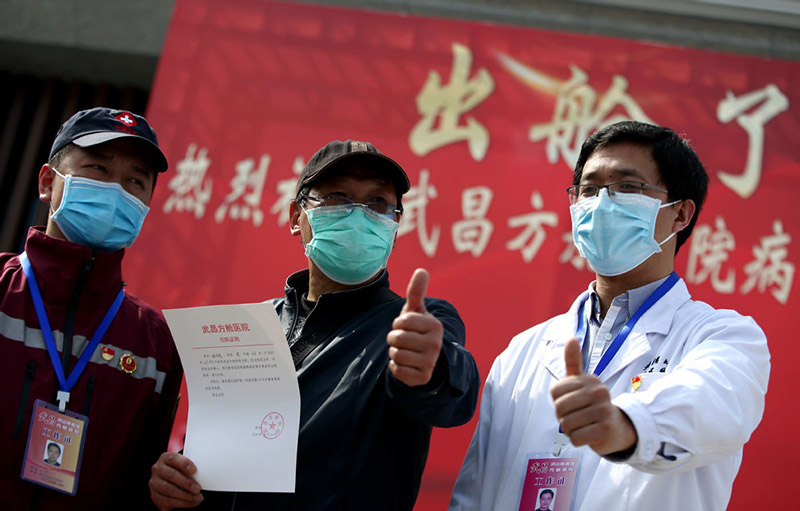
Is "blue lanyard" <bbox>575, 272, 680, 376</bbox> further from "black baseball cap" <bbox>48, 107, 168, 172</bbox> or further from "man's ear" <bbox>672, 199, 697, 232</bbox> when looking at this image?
"black baseball cap" <bbox>48, 107, 168, 172</bbox>

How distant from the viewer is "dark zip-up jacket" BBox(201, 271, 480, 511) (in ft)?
4.56

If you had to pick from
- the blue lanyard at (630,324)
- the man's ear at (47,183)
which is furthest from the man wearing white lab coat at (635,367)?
the man's ear at (47,183)

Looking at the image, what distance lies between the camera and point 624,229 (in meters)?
1.80

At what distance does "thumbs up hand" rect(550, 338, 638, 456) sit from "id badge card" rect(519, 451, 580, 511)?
430 millimetres

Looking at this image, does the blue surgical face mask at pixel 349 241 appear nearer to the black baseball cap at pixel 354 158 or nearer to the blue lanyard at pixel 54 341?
the black baseball cap at pixel 354 158

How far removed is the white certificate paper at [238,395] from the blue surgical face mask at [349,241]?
0.34m

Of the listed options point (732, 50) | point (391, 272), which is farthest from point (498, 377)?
point (732, 50)

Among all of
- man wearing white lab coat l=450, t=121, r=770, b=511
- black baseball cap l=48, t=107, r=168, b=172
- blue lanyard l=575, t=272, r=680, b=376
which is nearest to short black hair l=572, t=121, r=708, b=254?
man wearing white lab coat l=450, t=121, r=770, b=511

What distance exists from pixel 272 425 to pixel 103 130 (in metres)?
1.01

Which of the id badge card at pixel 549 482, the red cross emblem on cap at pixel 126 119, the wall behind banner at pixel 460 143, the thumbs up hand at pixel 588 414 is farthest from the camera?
the wall behind banner at pixel 460 143

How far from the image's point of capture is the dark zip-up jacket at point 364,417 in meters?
1.39

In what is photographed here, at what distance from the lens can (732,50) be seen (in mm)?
4230

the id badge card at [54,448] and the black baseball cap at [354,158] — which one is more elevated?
the black baseball cap at [354,158]

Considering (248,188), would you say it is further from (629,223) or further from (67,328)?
(629,223)
